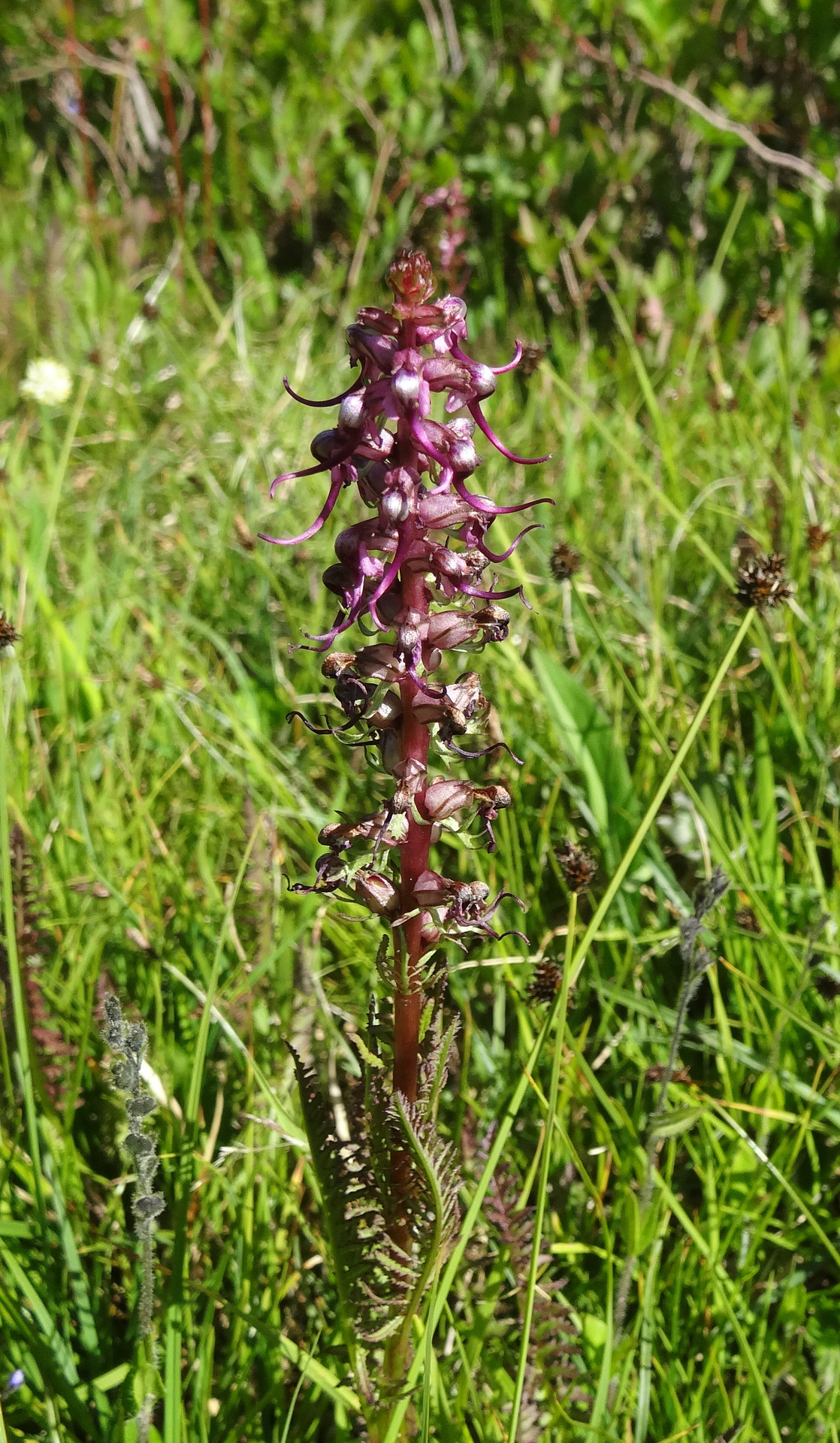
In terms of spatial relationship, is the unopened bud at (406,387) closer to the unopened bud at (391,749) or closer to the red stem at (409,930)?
the red stem at (409,930)

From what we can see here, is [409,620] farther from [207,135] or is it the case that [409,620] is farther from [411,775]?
[207,135]

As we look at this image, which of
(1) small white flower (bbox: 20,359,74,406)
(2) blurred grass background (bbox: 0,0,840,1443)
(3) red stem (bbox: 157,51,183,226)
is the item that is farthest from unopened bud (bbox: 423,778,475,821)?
(3) red stem (bbox: 157,51,183,226)

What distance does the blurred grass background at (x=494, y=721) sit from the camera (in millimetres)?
1832

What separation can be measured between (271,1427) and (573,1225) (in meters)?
0.58

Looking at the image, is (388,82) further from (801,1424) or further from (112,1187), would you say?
(801,1424)

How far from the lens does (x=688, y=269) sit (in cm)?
506

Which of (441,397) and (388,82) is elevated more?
(388,82)

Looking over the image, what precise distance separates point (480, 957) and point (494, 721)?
0.57 m

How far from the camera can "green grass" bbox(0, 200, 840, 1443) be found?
5.80 feet

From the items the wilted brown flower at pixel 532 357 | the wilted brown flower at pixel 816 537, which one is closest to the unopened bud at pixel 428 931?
the wilted brown flower at pixel 816 537

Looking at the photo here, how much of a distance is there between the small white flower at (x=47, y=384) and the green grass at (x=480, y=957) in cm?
25

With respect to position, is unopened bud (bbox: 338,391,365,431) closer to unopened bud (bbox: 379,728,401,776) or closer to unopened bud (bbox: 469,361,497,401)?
unopened bud (bbox: 469,361,497,401)

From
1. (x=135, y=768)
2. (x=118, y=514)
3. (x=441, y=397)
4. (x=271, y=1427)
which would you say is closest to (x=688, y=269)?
(x=441, y=397)

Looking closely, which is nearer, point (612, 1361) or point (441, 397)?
point (612, 1361)
